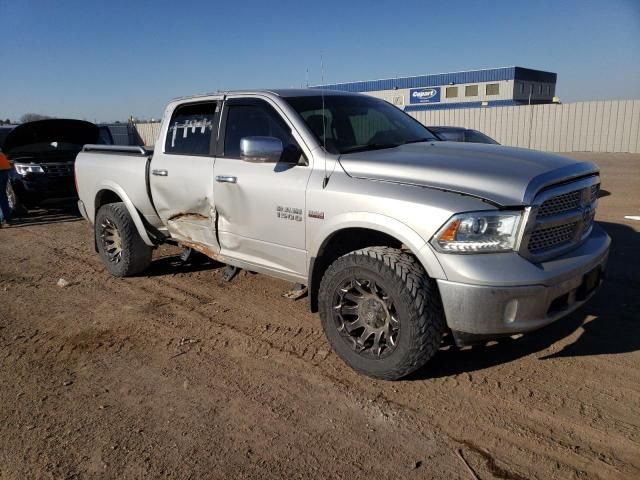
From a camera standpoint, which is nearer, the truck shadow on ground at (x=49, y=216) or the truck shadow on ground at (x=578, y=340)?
the truck shadow on ground at (x=578, y=340)

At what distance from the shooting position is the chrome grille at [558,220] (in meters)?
3.06

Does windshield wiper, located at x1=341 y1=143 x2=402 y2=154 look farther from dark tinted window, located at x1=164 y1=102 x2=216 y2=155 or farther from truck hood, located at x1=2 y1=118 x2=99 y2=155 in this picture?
truck hood, located at x1=2 y1=118 x2=99 y2=155

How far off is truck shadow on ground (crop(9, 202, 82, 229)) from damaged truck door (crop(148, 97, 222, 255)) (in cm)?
619

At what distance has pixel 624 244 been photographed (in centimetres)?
655

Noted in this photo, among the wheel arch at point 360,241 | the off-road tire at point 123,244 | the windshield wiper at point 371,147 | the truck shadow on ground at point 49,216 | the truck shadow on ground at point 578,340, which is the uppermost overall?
the windshield wiper at point 371,147

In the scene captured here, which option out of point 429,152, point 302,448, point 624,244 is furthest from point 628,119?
point 302,448

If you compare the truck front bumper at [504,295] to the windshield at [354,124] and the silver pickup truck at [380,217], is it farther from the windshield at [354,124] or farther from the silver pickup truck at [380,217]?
the windshield at [354,124]

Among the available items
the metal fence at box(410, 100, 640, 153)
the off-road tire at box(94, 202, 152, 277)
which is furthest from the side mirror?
the metal fence at box(410, 100, 640, 153)

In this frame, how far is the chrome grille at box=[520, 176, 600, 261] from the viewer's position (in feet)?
10.0

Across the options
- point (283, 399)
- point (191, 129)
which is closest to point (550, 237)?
point (283, 399)

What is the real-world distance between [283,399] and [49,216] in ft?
31.3

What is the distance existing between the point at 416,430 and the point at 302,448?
668 millimetres

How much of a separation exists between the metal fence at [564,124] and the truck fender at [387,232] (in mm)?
20830

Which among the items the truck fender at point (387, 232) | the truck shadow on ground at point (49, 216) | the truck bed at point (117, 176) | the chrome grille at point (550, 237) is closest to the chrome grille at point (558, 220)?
the chrome grille at point (550, 237)
